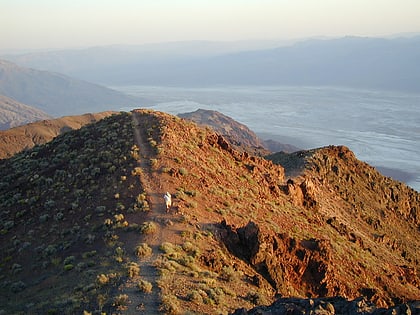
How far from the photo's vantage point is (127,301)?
12.3 meters

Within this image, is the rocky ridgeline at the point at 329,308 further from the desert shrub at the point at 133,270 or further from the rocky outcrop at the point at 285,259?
the rocky outcrop at the point at 285,259

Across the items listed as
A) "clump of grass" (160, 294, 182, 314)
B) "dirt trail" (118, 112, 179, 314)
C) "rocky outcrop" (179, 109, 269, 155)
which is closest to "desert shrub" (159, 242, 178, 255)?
"dirt trail" (118, 112, 179, 314)

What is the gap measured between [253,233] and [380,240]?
56.0 ft

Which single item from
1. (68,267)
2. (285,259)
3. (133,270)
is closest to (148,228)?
(133,270)

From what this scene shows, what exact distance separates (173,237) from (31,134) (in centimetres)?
7347

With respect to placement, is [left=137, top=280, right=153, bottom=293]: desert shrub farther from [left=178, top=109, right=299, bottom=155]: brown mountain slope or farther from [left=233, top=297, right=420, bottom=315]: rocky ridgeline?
[left=178, top=109, right=299, bottom=155]: brown mountain slope

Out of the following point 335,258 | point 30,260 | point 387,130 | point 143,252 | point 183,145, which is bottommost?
point 387,130

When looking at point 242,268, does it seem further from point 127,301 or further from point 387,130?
point 387,130

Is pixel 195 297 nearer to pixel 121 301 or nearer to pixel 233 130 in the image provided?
pixel 121 301

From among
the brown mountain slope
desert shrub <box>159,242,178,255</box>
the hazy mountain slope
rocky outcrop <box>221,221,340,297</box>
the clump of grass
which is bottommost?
the brown mountain slope

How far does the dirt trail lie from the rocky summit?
53 mm

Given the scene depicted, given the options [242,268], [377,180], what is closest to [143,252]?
[242,268]

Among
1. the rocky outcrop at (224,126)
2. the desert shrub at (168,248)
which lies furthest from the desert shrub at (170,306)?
the rocky outcrop at (224,126)

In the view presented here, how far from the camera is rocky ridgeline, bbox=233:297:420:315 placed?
35.3ft
